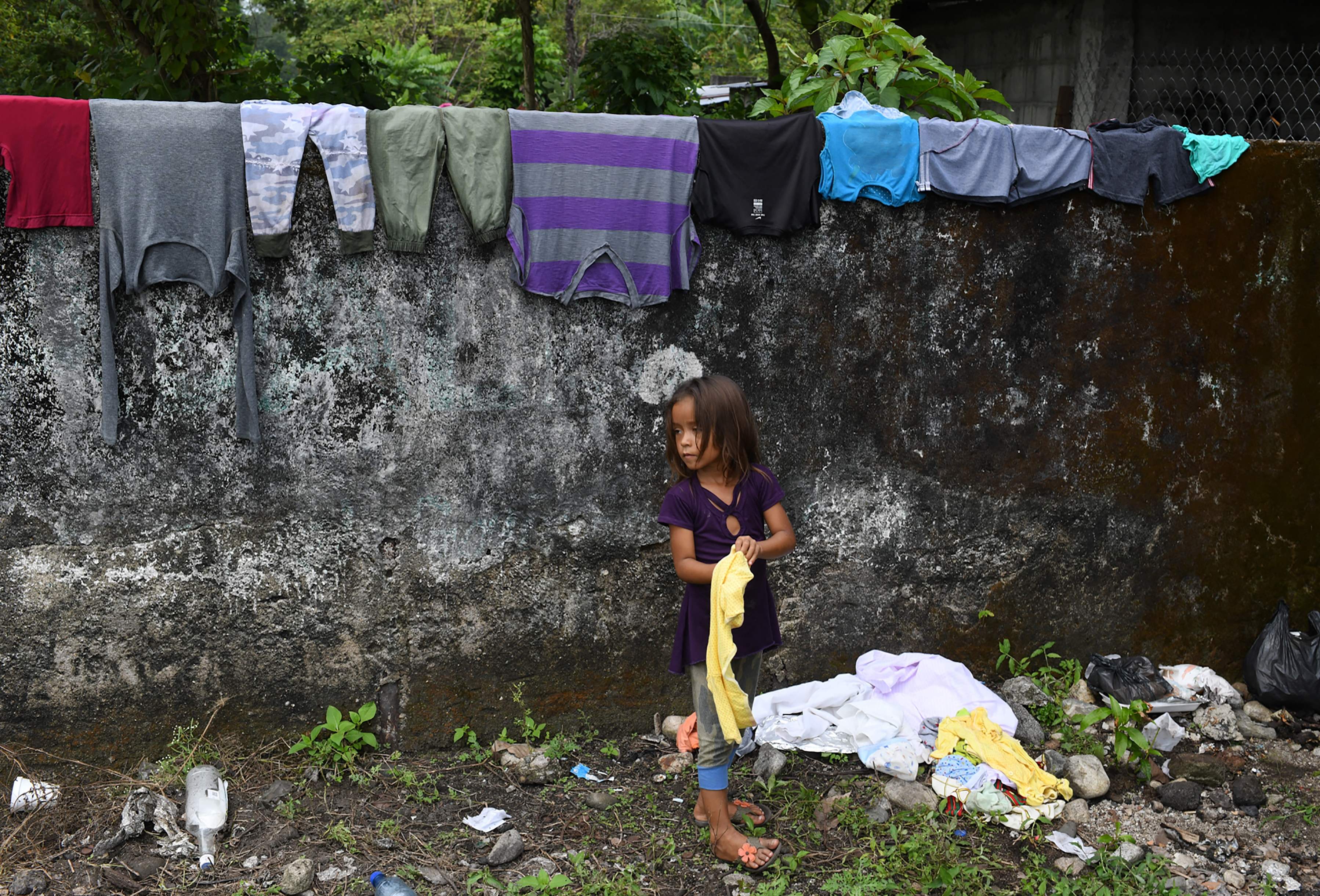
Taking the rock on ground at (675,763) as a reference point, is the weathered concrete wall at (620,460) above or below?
above

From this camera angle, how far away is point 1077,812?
3074 mm

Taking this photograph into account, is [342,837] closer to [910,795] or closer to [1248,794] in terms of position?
[910,795]

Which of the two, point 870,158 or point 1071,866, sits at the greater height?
point 870,158

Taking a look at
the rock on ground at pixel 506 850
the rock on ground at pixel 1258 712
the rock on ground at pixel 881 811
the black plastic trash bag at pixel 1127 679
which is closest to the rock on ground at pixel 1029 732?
the black plastic trash bag at pixel 1127 679

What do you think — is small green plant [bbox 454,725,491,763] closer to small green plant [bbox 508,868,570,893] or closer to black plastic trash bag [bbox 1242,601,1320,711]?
small green plant [bbox 508,868,570,893]

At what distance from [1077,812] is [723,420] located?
170cm

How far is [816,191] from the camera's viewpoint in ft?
10.6

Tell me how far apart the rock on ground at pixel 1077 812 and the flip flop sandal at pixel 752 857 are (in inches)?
38.0

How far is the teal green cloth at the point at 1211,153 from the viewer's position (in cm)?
351

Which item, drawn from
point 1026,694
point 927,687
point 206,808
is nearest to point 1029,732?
point 1026,694

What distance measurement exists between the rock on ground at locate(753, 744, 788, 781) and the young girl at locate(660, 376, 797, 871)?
39cm

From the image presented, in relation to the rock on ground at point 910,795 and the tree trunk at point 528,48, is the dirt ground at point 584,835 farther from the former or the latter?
the tree trunk at point 528,48

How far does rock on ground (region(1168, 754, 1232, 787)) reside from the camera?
3.26 metres

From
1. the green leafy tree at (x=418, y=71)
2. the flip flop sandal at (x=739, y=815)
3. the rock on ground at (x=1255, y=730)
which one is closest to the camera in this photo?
the flip flop sandal at (x=739, y=815)
